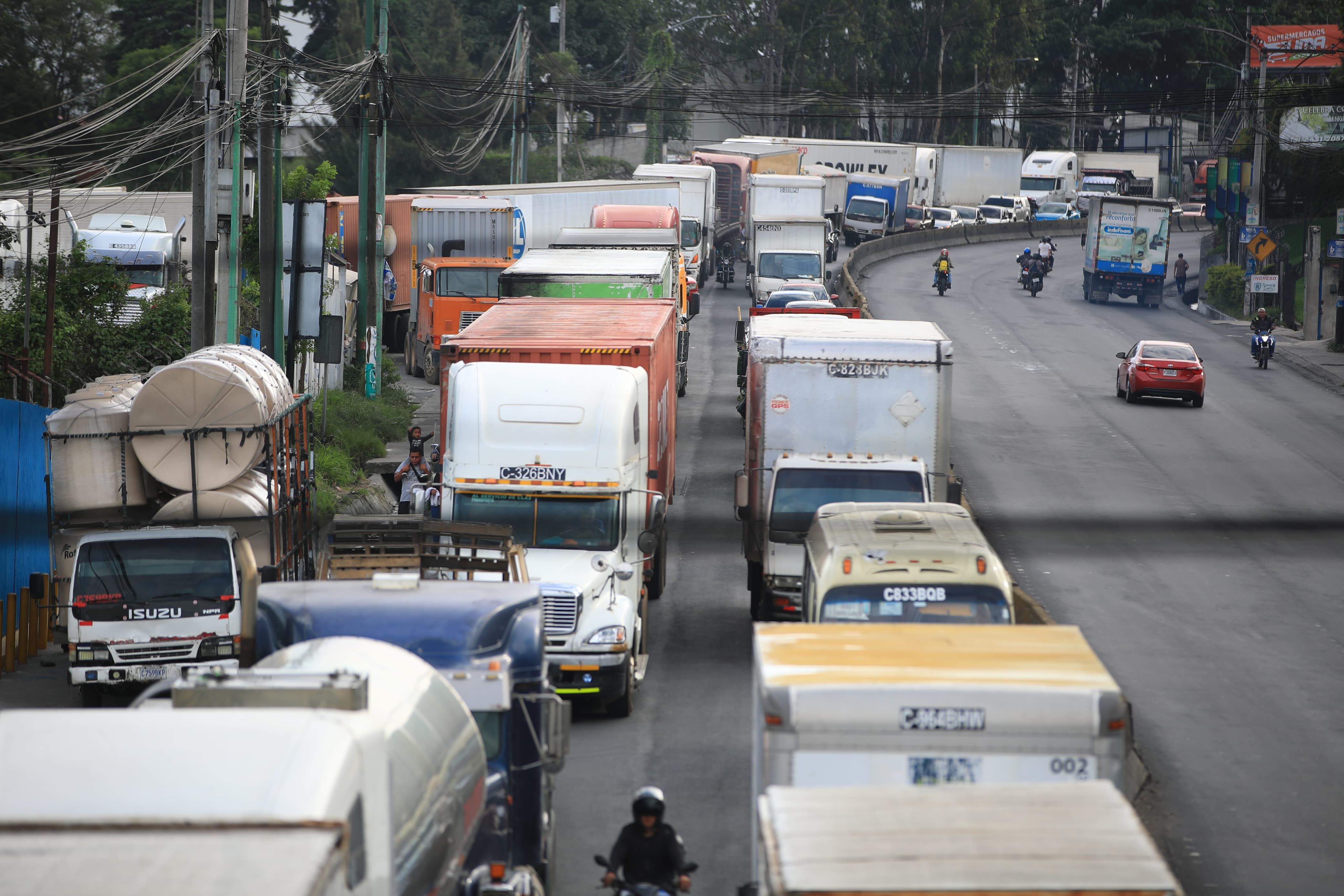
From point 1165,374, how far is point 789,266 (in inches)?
698

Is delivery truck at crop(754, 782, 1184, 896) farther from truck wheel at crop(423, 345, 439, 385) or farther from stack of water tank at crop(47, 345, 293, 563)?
truck wheel at crop(423, 345, 439, 385)

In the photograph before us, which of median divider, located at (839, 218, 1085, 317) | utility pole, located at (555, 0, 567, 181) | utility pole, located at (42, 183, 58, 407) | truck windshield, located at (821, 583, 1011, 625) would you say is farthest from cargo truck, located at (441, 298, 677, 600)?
utility pole, located at (555, 0, 567, 181)

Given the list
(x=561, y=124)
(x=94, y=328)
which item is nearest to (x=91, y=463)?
(x=94, y=328)

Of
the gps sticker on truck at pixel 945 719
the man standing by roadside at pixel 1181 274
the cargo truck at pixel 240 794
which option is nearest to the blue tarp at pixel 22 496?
the cargo truck at pixel 240 794

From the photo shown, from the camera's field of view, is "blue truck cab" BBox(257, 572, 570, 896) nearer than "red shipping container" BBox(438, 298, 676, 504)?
Yes

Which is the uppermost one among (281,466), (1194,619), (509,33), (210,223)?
(509,33)

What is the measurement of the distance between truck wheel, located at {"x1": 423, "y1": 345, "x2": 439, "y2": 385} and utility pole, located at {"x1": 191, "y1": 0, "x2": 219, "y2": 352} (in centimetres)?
1630

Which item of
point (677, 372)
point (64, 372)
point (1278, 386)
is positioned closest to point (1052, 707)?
point (64, 372)

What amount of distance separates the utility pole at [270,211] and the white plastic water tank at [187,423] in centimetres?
680

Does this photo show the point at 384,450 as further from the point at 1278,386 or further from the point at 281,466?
the point at 1278,386

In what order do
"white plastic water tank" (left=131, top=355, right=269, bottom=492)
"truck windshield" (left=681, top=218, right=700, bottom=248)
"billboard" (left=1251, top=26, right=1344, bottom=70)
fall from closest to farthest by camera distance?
"white plastic water tank" (left=131, top=355, right=269, bottom=492) → "truck windshield" (left=681, top=218, right=700, bottom=248) → "billboard" (left=1251, top=26, right=1344, bottom=70)

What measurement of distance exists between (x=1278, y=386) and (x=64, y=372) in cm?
2884

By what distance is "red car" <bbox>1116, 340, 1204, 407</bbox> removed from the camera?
35.0 metres

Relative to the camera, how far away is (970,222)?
78.5 m
